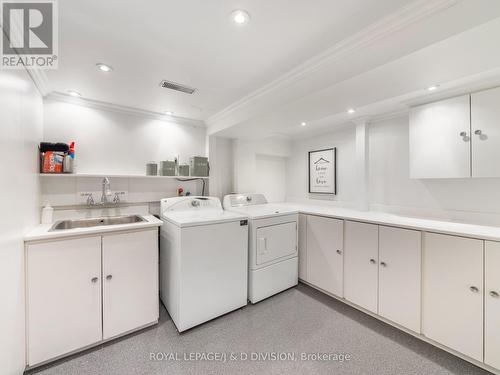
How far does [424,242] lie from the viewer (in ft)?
5.56

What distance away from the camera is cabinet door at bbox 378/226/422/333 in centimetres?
172

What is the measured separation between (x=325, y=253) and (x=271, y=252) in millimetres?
632

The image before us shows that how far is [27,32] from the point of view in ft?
4.15

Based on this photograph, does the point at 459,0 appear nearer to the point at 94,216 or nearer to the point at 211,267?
the point at 211,267

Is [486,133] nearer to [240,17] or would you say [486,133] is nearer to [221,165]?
[240,17]

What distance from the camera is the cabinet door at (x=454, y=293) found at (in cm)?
145

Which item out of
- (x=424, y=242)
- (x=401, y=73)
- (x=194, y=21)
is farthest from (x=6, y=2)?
(x=424, y=242)

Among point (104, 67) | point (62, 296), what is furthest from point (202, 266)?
point (104, 67)

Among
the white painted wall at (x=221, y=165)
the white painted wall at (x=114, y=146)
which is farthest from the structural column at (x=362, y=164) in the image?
the white painted wall at (x=114, y=146)

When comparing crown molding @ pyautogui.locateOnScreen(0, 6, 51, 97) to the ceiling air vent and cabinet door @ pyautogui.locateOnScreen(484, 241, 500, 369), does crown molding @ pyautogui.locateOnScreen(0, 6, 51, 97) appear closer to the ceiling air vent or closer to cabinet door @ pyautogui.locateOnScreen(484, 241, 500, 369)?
the ceiling air vent

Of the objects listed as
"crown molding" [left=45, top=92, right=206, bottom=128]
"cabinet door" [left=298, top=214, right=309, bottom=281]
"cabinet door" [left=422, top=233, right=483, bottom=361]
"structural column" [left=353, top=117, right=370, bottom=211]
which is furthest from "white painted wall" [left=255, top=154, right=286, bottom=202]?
"cabinet door" [left=422, top=233, right=483, bottom=361]

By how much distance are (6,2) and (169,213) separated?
179cm

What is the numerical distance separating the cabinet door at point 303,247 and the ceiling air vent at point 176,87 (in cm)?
196

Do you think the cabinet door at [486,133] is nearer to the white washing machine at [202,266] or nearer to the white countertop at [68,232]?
the white washing machine at [202,266]
